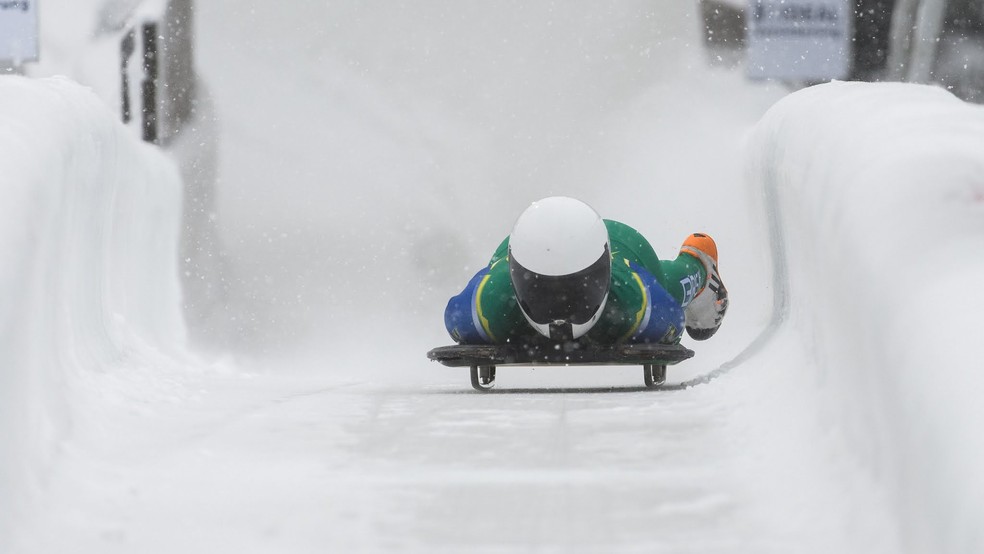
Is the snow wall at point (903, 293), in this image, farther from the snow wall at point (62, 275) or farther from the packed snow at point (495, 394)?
the snow wall at point (62, 275)

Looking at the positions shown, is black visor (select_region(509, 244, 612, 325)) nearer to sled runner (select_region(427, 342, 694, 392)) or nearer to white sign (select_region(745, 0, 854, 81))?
sled runner (select_region(427, 342, 694, 392))

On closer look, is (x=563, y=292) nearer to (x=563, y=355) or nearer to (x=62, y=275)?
(x=563, y=355)

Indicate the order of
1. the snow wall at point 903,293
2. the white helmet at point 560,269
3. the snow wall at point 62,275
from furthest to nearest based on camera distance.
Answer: the white helmet at point 560,269
the snow wall at point 62,275
the snow wall at point 903,293

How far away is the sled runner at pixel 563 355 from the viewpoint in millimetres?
4074

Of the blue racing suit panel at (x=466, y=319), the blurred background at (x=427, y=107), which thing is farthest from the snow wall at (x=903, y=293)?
the blurred background at (x=427, y=107)

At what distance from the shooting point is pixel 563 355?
4148mm

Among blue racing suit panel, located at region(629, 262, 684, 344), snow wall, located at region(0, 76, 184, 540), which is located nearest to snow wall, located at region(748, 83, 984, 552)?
blue racing suit panel, located at region(629, 262, 684, 344)

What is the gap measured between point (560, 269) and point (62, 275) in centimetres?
143

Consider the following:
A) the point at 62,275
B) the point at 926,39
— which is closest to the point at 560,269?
the point at 62,275

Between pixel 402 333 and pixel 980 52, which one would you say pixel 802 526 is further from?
pixel 980 52

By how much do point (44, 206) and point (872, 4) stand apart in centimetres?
647

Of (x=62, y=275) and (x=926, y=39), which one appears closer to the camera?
(x=62, y=275)

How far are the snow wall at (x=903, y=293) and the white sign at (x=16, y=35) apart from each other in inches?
253

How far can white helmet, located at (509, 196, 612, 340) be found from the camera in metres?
4.01
